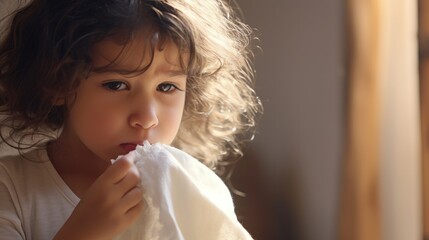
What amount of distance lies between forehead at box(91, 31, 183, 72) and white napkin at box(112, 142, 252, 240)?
12 centimetres

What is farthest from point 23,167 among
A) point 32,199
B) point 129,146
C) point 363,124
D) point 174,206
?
point 363,124

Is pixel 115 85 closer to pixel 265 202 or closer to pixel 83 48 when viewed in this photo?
pixel 83 48

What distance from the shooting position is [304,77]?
5.32 feet

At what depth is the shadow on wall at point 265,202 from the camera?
5.45 ft

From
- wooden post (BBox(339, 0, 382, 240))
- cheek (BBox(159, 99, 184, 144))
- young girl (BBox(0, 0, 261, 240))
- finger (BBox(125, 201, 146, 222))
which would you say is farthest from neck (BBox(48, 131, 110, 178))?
wooden post (BBox(339, 0, 382, 240))

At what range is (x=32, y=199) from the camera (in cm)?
102

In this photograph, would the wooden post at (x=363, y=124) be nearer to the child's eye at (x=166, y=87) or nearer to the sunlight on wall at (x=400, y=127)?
the sunlight on wall at (x=400, y=127)

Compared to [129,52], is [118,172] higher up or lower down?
lower down

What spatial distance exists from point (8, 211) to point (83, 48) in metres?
0.24

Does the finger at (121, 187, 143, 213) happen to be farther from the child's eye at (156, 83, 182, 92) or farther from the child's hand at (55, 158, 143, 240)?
the child's eye at (156, 83, 182, 92)

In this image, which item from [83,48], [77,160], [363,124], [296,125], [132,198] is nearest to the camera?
[132,198]

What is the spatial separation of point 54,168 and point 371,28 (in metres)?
0.66

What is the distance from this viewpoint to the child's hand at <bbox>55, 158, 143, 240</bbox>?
2.89ft

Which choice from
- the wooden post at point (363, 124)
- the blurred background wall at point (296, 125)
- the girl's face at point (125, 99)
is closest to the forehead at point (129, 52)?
the girl's face at point (125, 99)
